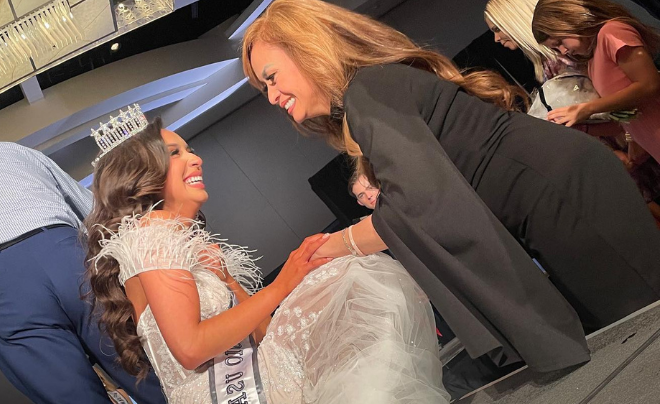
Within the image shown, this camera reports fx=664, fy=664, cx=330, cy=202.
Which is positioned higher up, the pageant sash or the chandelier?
the chandelier

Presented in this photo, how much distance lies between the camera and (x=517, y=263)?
136cm

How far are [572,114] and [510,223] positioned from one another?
2.73 feet

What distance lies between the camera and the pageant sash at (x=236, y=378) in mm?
1666

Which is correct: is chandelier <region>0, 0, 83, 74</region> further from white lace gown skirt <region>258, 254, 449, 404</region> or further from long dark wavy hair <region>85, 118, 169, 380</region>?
white lace gown skirt <region>258, 254, 449, 404</region>

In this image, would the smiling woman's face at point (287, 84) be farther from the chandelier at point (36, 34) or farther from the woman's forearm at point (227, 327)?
the chandelier at point (36, 34)

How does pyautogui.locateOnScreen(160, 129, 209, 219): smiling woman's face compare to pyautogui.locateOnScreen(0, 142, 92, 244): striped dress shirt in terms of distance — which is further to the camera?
pyautogui.locateOnScreen(0, 142, 92, 244): striped dress shirt

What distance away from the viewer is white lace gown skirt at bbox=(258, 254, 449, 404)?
1.45 meters

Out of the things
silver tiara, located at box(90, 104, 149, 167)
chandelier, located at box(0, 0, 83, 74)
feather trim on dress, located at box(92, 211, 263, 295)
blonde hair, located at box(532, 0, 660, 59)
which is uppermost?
chandelier, located at box(0, 0, 83, 74)

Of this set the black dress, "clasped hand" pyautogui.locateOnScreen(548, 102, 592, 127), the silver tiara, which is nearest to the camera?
the black dress

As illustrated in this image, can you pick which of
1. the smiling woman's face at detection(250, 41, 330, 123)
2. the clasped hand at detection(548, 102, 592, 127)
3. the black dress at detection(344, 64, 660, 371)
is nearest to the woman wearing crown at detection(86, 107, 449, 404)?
the black dress at detection(344, 64, 660, 371)

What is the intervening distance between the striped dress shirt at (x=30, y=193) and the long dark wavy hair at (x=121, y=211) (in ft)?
0.60

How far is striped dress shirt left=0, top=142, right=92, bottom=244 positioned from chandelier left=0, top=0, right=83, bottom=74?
30 centimetres

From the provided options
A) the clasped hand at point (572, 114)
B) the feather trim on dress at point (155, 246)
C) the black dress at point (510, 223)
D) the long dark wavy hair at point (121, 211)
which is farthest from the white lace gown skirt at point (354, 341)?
the clasped hand at point (572, 114)

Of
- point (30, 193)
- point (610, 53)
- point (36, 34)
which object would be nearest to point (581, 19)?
point (610, 53)
